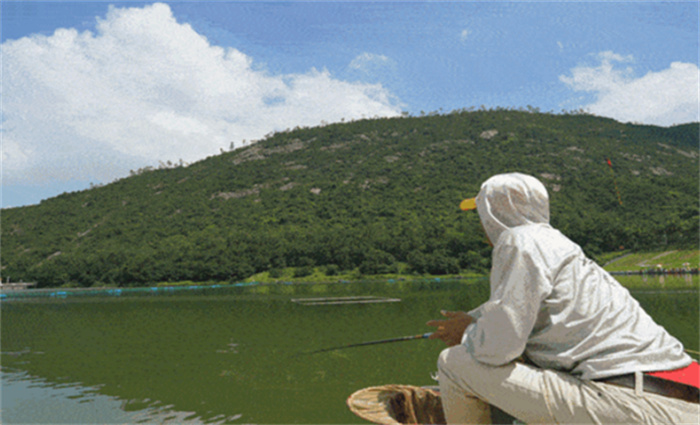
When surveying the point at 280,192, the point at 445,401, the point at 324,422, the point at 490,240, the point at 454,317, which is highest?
the point at 280,192

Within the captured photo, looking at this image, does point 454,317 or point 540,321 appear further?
point 454,317

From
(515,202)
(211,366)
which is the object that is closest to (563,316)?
(515,202)

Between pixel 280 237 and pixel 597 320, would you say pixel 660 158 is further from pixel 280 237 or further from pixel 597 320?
pixel 597 320

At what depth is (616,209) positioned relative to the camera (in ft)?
223

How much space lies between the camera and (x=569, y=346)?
6.91ft

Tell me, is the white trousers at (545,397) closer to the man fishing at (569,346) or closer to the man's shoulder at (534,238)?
the man fishing at (569,346)

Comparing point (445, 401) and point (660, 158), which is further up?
point (660, 158)

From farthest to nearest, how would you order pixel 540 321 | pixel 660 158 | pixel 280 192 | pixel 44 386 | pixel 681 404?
pixel 280 192, pixel 660 158, pixel 44 386, pixel 540 321, pixel 681 404

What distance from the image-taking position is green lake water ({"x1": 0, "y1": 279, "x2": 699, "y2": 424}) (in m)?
6.57

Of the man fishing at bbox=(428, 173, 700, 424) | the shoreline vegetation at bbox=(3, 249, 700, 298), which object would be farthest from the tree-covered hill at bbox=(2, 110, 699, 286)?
the man fishing at bbox=(428, 173, 700, 424)

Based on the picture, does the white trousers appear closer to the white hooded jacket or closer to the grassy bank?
the white hooded jacket

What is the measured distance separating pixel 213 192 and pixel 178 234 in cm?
1910

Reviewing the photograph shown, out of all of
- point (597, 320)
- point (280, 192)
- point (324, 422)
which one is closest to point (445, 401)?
point (597, 320)

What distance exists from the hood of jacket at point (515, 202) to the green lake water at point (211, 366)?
4272 mm
